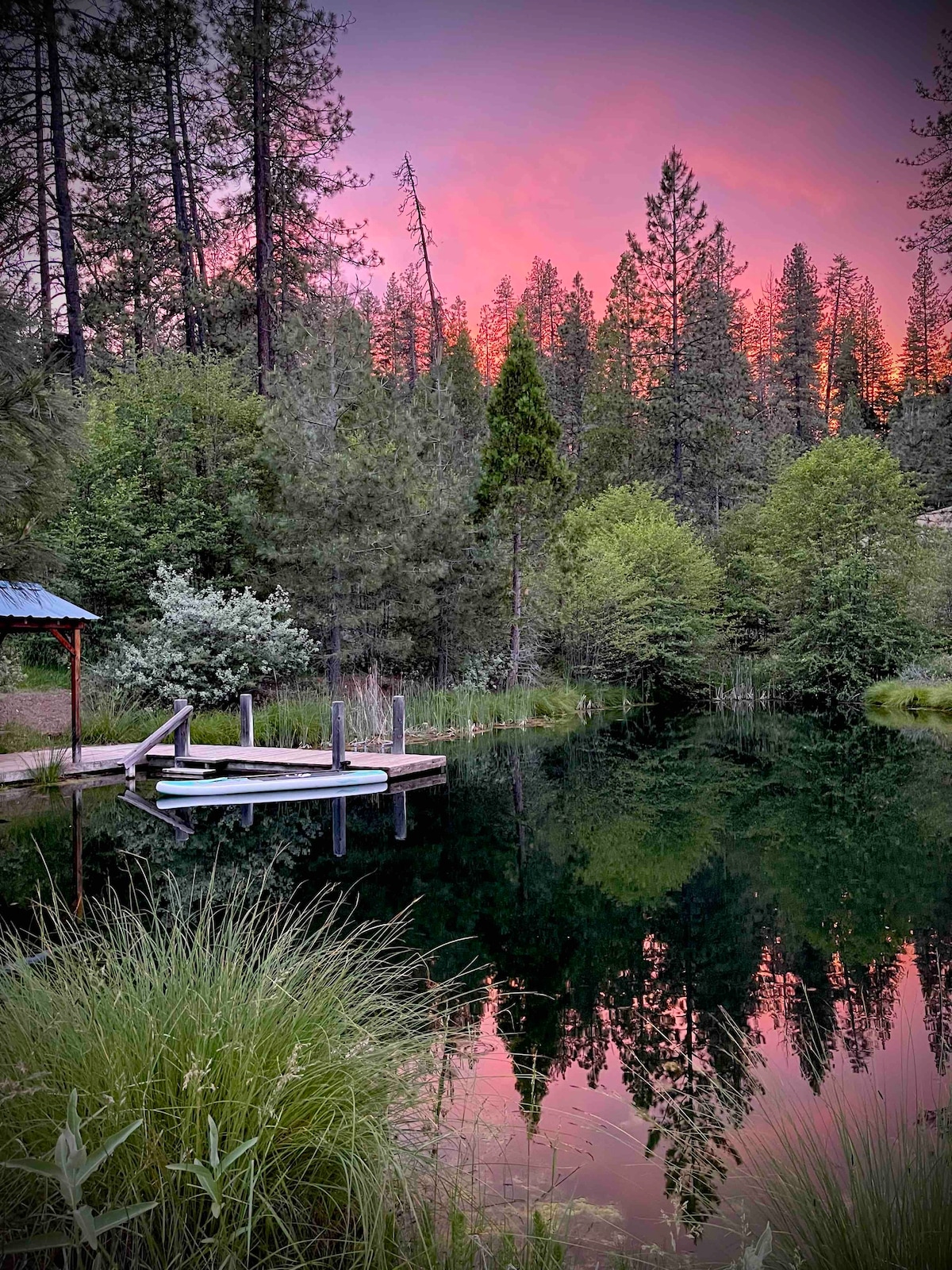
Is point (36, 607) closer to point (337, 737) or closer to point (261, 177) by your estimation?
point (337, 737)

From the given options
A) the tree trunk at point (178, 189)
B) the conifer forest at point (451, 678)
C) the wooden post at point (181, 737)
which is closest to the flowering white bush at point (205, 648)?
the conifer forest at point (451, 678)

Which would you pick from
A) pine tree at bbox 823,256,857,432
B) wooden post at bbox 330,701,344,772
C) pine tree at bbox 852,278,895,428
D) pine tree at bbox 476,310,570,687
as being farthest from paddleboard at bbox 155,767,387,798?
pine tree at bbox 852,278,895,428

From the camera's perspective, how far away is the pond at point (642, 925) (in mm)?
3581

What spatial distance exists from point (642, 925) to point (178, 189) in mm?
24589

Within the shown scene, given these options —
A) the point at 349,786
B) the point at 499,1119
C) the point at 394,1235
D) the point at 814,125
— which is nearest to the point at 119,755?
the point at 349,786

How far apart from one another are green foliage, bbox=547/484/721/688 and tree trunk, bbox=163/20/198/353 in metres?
12.3

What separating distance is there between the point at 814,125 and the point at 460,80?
850cm

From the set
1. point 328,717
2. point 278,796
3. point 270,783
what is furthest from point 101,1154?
point 328,717

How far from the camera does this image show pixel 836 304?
178 ft

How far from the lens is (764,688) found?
1040 inches

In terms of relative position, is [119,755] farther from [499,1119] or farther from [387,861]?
[499,1119]

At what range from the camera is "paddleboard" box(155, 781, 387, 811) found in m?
11.6

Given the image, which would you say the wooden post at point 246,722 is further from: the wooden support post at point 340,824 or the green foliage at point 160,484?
the green foliage at point 160,484

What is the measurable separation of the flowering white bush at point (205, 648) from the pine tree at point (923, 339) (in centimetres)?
4624
